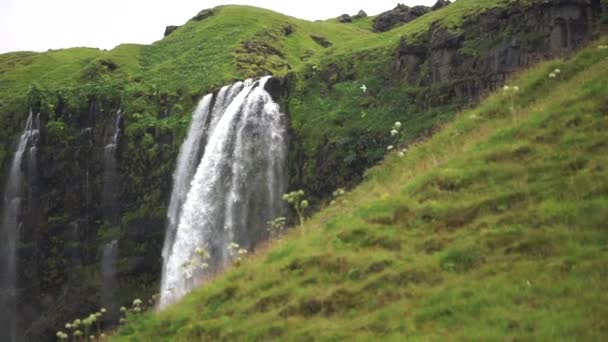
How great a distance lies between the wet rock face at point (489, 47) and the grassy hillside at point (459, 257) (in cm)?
1269

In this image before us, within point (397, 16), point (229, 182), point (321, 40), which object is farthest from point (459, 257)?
point (397, 16)

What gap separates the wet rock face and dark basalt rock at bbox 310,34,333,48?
33.7m

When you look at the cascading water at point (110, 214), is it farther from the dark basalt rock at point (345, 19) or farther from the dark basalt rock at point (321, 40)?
the dark basalt rock at point (345, 19)

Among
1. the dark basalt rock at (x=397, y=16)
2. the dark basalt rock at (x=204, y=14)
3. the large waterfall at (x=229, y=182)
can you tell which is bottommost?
the large waterfall at (x=229, y=182)

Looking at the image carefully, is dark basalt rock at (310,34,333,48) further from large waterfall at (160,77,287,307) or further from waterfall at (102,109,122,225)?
waterfall at (102,109,122,225)

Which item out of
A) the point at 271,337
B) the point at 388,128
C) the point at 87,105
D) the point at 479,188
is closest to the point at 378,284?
the point at 271,337

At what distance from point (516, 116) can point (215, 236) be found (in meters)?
21.2

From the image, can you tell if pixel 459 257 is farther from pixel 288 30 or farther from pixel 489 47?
pixel 288 30

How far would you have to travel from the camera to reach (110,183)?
43.2m

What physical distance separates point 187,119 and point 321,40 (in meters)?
30.1

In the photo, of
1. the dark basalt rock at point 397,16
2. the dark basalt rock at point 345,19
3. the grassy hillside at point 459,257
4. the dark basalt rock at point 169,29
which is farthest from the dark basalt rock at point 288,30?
the grassy hillside at point 459,257

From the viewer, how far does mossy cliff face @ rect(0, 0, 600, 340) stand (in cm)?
3038

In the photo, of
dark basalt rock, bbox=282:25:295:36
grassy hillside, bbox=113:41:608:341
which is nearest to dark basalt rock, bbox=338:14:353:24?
dark basalt rock, bbox=282:25:295:36

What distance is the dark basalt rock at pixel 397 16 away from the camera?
70.5 m
